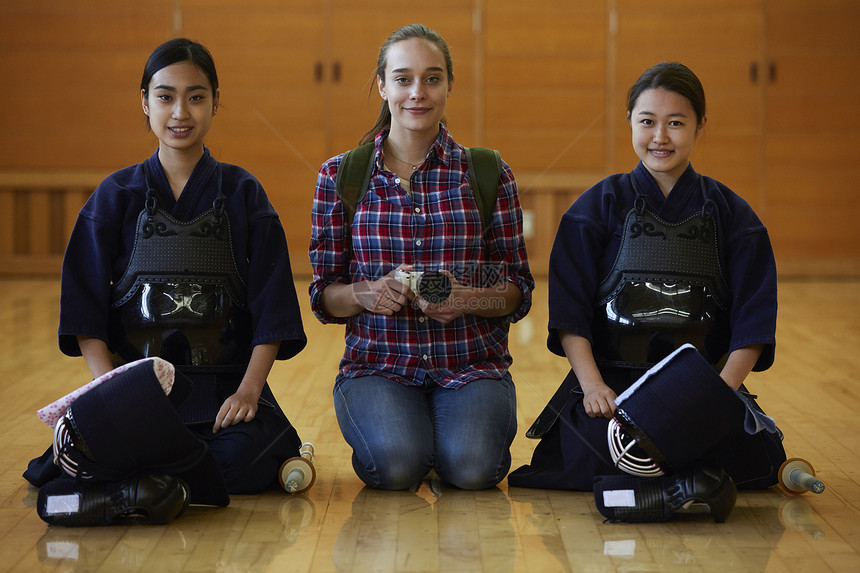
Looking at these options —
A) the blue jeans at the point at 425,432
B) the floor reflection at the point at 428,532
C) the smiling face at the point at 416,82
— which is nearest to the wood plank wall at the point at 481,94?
the smiling face at the point at 416,82

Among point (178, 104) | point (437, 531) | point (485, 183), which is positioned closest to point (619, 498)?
point (437, 531)

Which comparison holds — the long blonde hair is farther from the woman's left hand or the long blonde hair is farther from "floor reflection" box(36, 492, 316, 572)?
"floor reflection" box(36, 492, 316, 572)

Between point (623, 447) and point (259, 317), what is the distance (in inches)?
31.6

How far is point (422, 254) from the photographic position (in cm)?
206

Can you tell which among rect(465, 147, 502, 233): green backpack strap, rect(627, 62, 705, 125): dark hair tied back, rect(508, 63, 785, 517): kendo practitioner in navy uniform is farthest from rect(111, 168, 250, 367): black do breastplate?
rect(627, 62, 705, 125): dark hair tied back

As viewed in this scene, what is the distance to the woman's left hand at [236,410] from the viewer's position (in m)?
1.94

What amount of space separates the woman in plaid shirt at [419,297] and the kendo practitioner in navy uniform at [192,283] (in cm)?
14

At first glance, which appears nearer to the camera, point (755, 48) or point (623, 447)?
point (623, 447)

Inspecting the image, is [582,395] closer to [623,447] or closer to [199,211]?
[623,447]

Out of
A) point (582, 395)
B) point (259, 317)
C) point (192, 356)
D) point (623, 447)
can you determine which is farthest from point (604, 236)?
point (192, 356)

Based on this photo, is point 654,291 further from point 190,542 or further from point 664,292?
point 190,542

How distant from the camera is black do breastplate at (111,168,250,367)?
1.97 meters

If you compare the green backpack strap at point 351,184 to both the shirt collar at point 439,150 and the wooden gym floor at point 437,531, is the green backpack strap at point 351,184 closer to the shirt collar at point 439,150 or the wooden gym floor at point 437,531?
the shirt collar at point 439,150

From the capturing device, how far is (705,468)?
1789 millimetres
